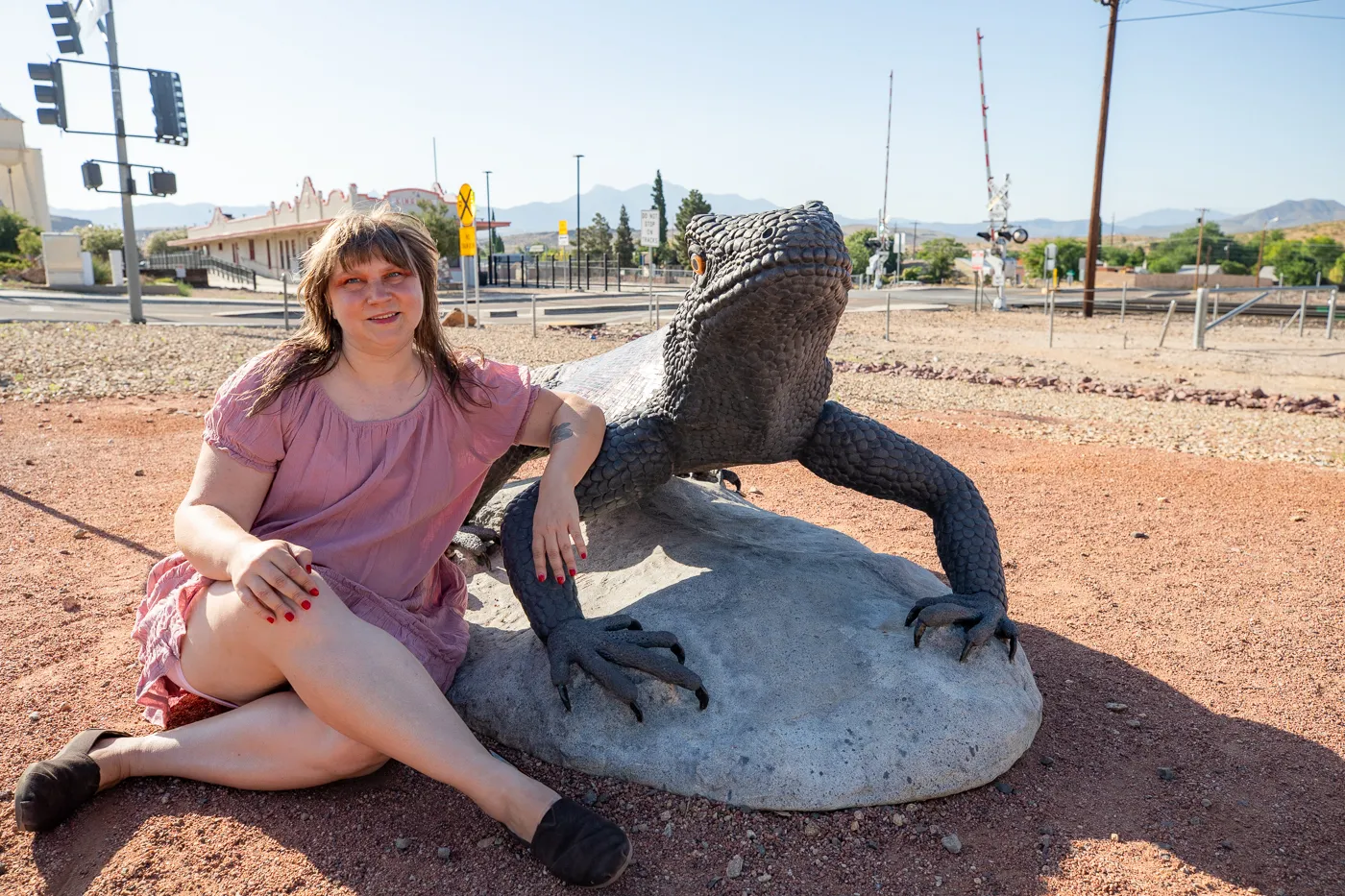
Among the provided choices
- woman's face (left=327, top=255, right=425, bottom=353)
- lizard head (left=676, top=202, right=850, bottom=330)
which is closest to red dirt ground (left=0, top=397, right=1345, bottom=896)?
woman's face (left=327, top=255, right=425, bottom=353)

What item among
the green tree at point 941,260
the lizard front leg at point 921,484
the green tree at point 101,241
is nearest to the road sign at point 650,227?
the lizard front leg at point 921,484

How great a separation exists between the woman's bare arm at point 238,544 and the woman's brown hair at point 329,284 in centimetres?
18

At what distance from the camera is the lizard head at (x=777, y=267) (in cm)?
250

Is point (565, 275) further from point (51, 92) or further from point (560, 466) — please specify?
point (560, 466)

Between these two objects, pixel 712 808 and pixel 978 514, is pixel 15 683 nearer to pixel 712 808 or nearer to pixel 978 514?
pixel 712 808

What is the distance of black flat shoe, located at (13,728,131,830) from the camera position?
228 cm

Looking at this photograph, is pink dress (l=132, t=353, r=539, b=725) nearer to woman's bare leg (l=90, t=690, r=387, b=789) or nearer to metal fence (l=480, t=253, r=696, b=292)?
woman's bare leg (l=90, t=690, r=387, b=789)

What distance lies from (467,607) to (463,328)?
14262 mm

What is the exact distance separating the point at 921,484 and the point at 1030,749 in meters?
0.93

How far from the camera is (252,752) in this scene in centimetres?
243

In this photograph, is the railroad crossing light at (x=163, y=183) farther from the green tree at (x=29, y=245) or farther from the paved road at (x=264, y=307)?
the green tree at (x=29, y=245)

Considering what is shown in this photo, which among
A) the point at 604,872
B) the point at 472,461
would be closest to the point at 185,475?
the point at 472,461

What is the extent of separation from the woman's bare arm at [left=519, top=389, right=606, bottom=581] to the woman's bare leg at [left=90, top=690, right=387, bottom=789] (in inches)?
26.9

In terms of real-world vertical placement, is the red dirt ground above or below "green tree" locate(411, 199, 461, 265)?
below
